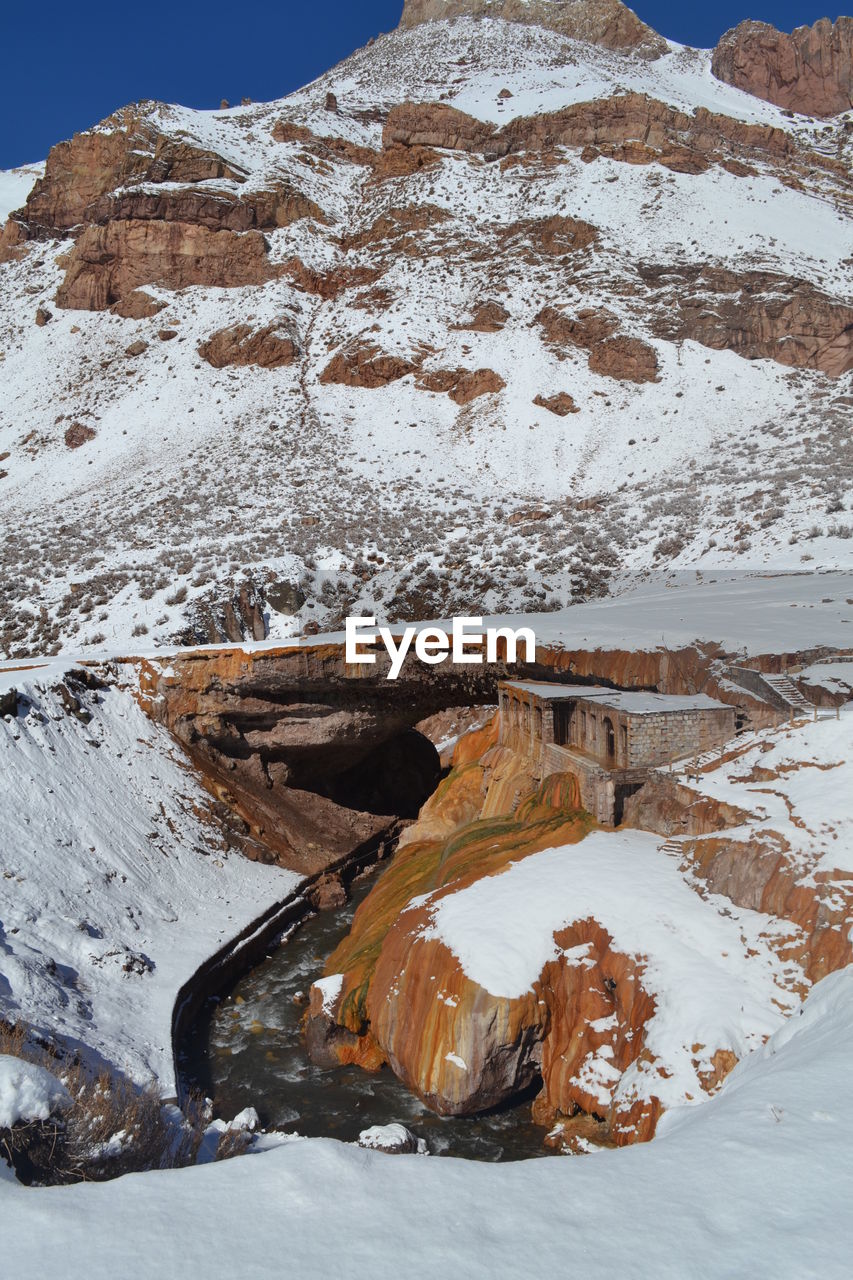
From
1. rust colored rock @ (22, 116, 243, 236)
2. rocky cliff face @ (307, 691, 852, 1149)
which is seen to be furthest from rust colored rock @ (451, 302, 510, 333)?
rocky cliff face @ (307, 691, 852, 1149)

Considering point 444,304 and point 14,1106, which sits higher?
point 444,304

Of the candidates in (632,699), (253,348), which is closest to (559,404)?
(253,348)

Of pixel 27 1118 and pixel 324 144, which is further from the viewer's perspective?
pixel 324 144

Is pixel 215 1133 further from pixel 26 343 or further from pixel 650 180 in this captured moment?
pixel 650 180

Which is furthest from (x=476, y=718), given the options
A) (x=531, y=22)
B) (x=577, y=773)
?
(x=531, y=22)

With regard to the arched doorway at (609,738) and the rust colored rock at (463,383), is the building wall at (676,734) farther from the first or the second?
the rust colored rock at (463,383)

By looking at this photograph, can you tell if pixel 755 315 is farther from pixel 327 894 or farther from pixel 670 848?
pixel 670 848

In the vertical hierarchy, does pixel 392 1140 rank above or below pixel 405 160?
below
